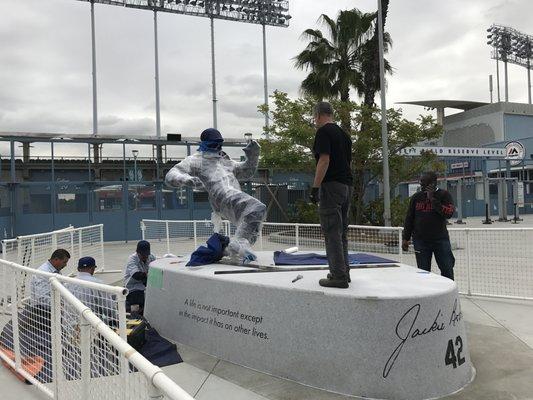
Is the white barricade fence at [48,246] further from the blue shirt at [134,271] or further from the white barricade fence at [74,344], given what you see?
the white barricade fence at [74,344]

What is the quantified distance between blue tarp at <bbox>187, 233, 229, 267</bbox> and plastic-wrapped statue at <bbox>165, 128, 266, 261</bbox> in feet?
0.41

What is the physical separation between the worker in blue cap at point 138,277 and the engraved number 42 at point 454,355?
13.9ft

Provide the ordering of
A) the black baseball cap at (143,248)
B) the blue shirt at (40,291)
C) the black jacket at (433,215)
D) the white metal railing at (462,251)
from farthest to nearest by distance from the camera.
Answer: the white metal railing at (462,251) → the black baseball cap at (143,248) → the black jacket at (433,215) → the blue shirt at (40,291)

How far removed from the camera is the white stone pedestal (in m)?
3.75

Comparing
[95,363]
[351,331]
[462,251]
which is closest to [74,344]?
[95,363]

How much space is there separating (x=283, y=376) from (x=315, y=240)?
6448mm

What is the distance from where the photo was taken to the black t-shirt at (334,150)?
4098 millimetres

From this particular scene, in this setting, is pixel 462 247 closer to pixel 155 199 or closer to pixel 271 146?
pixel 271 146

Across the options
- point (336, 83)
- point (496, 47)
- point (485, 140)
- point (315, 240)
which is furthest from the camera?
point (496, 47)

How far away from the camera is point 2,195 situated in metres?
16.7

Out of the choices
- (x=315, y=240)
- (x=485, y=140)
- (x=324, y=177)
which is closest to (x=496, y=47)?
(x=485, y=140)
